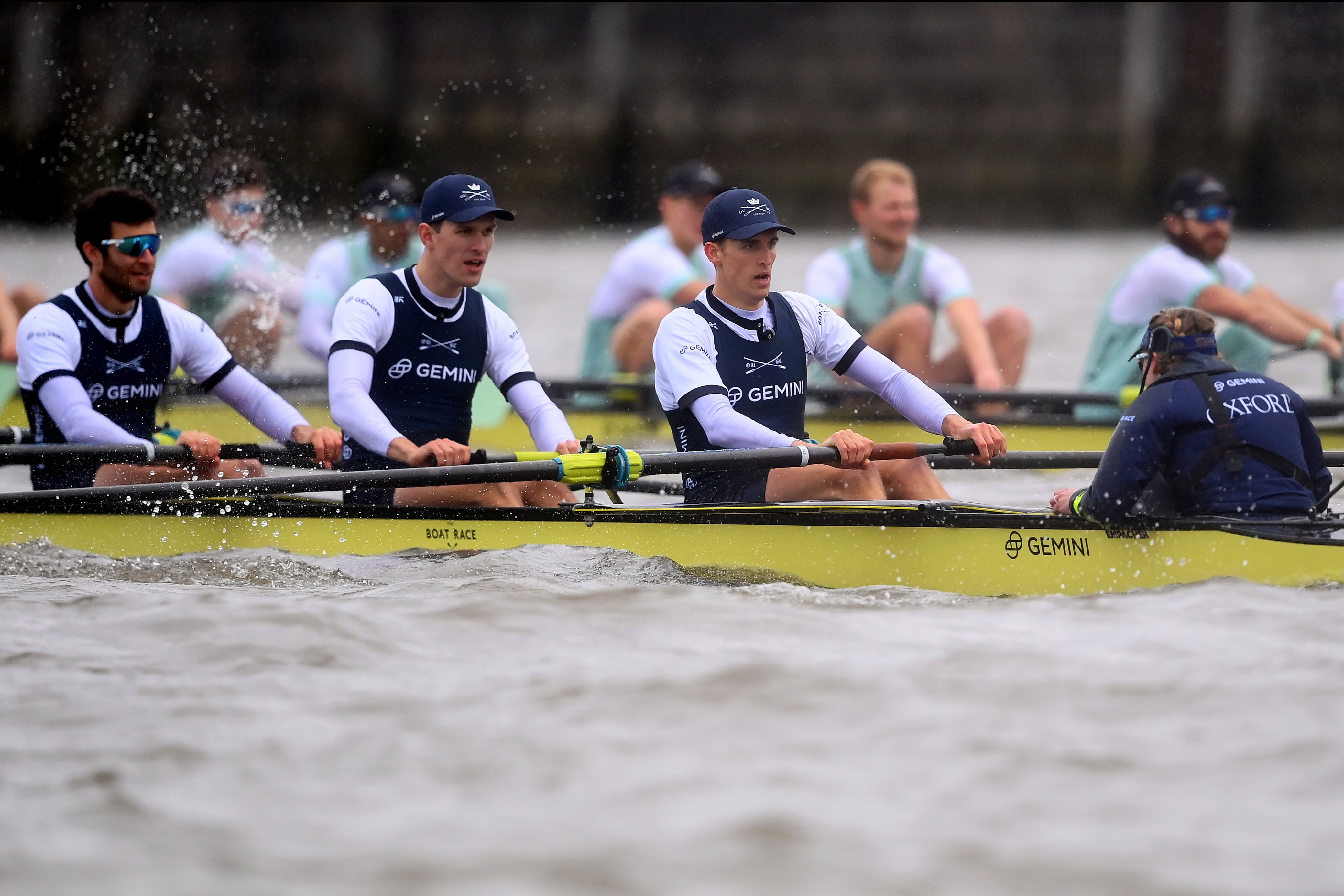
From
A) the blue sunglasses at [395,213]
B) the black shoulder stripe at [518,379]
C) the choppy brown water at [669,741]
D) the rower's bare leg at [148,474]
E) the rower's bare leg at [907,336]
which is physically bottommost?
the choppy brown water at [669,741]

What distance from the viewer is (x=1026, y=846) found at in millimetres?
3258

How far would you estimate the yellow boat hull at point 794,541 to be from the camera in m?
4.85

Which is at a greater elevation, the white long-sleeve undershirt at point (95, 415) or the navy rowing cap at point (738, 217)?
the navy rowing cap at point (738, 217)

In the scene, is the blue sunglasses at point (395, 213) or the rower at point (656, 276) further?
the rower at point (656, 276)

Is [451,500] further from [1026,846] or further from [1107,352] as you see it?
[1107,352]

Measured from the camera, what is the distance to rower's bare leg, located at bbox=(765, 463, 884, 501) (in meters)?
5.53

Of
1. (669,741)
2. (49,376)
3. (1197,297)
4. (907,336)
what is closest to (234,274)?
(49,376)

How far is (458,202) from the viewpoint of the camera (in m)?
5.78

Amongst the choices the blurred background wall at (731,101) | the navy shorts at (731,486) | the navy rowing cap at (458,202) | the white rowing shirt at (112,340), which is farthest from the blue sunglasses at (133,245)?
the blurred background wall at (731,101)

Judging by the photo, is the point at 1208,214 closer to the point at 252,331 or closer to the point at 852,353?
the point at 852,353

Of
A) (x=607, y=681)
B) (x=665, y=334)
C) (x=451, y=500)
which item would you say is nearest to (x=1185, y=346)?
(x=665, y=334)

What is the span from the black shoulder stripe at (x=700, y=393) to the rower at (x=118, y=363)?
1.36 meters

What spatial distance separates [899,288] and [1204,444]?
3.83 metres

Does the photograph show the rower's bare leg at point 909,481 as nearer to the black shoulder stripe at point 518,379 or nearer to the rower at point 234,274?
the black shoulder stripe at point 518,379
